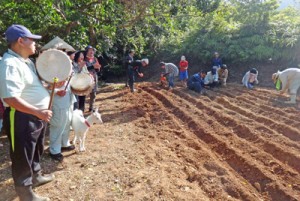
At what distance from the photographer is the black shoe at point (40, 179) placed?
3.66 metres

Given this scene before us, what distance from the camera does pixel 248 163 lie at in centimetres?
458

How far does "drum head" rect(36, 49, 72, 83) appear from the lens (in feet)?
11.3

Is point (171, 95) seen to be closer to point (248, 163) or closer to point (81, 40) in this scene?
point (81, 40)

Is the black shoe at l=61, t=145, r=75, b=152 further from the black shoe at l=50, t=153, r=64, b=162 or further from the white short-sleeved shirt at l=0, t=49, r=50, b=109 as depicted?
the white short-sleeved shirt at l=0, t=49, r=50, b=109

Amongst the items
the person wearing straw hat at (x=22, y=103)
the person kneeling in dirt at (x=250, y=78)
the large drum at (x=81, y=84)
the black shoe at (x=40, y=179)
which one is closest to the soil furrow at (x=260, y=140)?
the large drum at (x=81, y=84)

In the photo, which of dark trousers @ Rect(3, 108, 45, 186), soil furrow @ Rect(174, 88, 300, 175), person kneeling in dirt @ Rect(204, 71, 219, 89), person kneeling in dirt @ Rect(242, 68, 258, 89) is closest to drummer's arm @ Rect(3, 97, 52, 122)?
dark trousers @ Rect(3, 108, 45, 186)

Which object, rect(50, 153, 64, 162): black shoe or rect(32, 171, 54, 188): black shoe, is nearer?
rect(32, 171, 54, 188): black shoe

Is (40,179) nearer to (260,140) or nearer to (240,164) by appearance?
(240,164)

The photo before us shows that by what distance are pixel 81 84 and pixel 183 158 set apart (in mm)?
1996

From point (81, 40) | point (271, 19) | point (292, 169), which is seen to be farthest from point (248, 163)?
point (271, 19)

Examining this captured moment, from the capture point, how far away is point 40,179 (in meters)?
3.70

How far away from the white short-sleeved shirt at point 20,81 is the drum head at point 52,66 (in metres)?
0.18

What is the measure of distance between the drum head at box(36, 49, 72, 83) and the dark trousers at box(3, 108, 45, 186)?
0.59m

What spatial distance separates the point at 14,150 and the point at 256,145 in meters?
4.01
